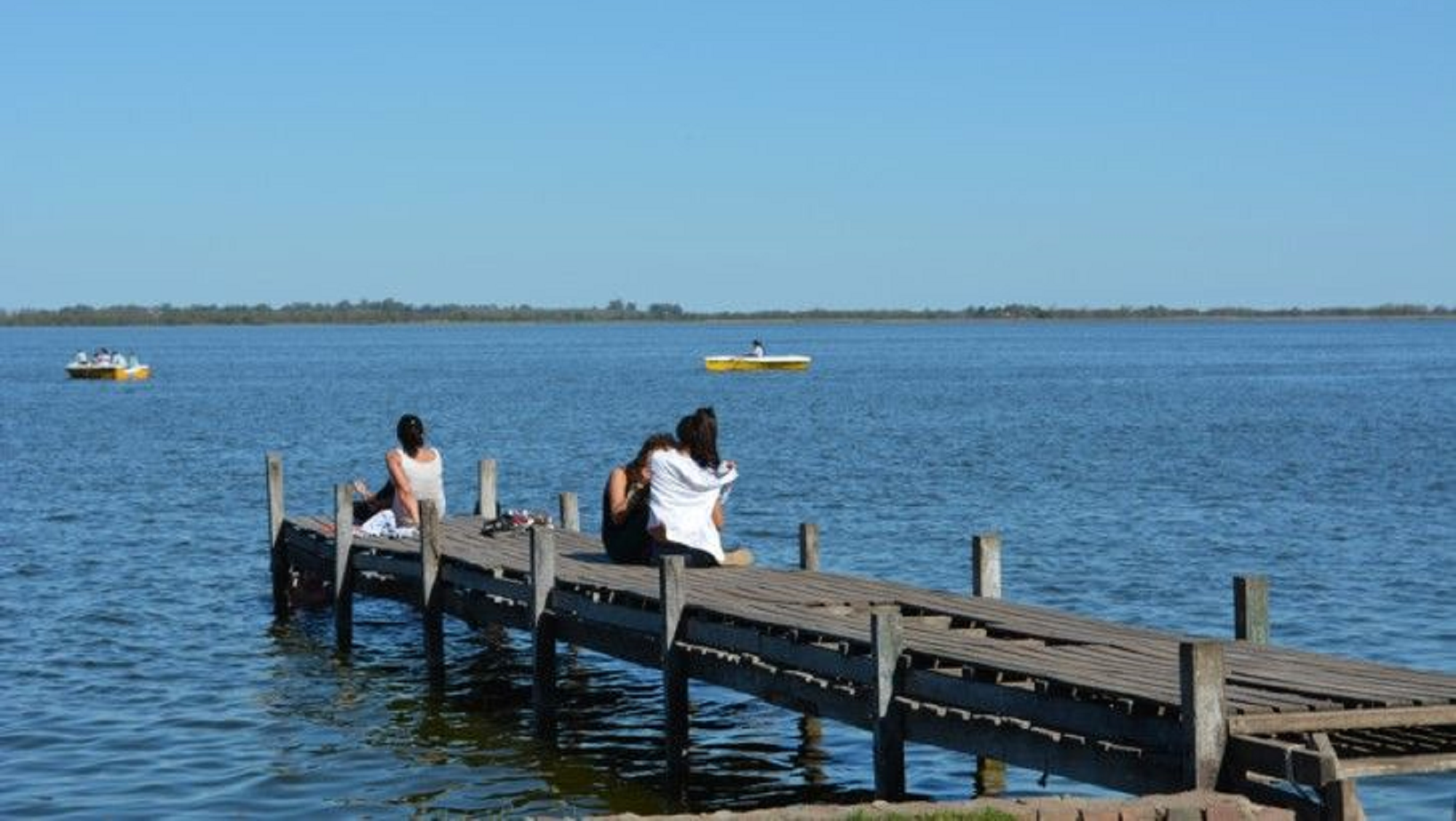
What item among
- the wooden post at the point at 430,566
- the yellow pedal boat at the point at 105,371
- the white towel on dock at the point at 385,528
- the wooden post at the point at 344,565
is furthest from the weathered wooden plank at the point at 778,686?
the yellow pedal boat at the point at 105,371

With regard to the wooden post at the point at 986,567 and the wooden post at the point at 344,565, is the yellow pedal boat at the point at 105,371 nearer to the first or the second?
the wooden post at the point at 344,565

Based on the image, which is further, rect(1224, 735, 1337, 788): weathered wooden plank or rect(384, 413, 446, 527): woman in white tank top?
rect(384, 413, 446, 527): woman in white tank top

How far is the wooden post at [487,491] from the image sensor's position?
2577 centimetres

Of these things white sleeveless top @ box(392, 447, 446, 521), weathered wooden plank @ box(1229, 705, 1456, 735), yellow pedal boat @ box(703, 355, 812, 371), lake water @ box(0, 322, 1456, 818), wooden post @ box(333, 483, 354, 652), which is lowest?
yellow pedal boat @ box(703, 355, 812, 371)

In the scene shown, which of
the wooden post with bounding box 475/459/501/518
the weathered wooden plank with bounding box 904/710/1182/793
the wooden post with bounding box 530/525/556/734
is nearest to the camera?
the weathered wooden plank with bounding box 904/710/1182/793

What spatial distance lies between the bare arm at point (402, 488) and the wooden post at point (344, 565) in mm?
431

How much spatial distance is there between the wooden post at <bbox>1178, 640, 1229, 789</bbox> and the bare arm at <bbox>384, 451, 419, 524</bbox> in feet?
39.6

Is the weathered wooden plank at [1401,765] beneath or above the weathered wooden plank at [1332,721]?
beneath

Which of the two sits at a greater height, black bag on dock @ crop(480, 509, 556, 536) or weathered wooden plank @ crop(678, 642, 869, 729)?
black bag on dock @ crop(480, 509, 556, 536)

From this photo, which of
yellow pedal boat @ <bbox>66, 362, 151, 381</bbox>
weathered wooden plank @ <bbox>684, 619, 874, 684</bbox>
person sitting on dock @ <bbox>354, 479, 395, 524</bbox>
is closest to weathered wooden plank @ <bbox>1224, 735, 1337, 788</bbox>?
weathered wooden plank @ <bbox>684, 619, 874, 684</bbox>

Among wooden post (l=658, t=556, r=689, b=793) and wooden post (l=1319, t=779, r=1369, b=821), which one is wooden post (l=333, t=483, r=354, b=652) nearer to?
wooden post (l=658, t=556, r=689, b=793)

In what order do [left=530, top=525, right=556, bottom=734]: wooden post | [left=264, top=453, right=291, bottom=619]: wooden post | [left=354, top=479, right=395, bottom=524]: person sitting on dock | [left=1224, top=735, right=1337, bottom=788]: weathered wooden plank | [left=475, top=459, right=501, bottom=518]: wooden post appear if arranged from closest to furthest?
[left=1224, top=735, right=1337, bottom=788]: weathered wooden plank → [left=530, top=525, right=556, bottom=734]: wooden post → [left=354, top=479, right=395, bottom=524]: person sitting on dock → [left=475, top=459, right=501, bottom=518]: wooden post → [left=264, top=453, right=291, bottom=619]: wooden post

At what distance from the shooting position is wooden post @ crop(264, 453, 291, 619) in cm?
2605

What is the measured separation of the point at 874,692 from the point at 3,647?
13117 mm
